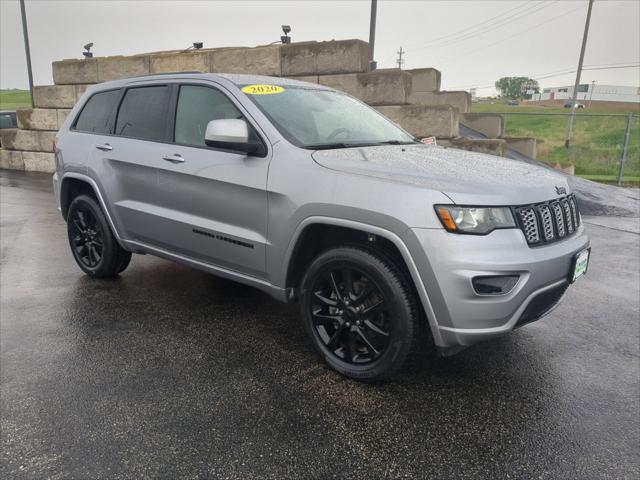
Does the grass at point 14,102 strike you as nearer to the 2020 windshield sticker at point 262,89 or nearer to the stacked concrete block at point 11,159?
the stacked concrete block at point 11,159

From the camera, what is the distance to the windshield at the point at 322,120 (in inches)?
137

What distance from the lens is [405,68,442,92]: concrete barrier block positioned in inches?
528

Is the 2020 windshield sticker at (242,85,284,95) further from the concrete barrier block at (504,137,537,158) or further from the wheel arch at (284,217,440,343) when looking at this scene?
the concrete barrier block at (504,137,537,158)

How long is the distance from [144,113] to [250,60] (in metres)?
6.95

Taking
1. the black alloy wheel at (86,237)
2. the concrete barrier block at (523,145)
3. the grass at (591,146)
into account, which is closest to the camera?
the black alloy wheel at (86,237)

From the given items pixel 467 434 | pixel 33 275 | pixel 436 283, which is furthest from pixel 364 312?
pixel 33 275

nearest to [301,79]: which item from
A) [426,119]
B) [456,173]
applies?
[426,119]

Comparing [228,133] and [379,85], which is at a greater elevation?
[379,85]

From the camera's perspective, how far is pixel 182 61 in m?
11.6

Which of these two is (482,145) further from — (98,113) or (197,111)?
(98,113)

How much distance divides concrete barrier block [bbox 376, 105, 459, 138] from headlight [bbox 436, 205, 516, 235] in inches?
273

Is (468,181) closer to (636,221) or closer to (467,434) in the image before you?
(467,434)

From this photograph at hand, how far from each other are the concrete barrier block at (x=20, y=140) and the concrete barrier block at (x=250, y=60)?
22.1 ft

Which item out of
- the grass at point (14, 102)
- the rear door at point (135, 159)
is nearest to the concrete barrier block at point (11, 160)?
the rear door at point (135, 159)
